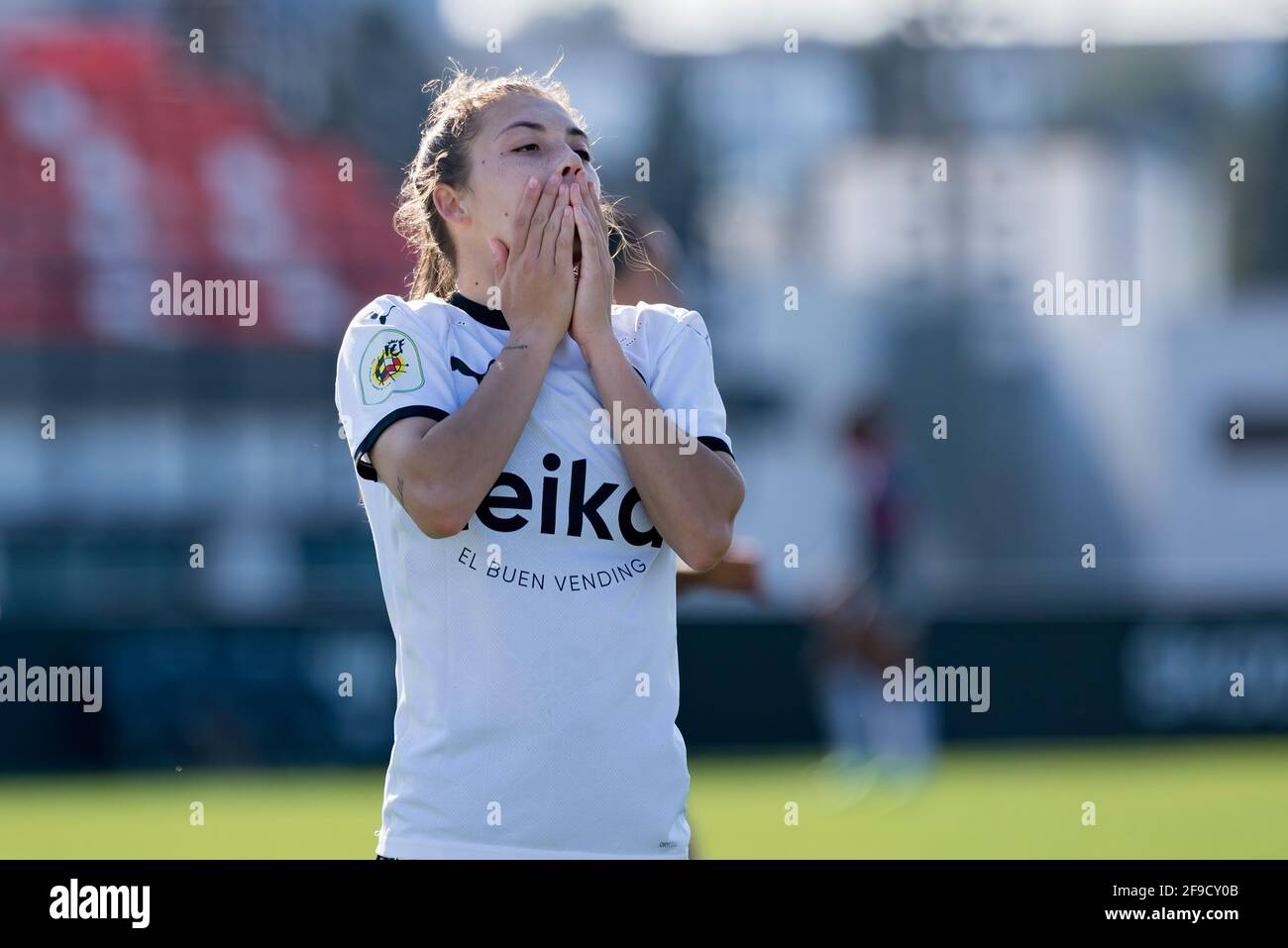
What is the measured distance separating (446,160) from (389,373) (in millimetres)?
451

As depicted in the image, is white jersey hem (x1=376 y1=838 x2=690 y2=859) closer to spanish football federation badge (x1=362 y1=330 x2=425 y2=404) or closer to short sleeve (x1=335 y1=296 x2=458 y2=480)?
short sleeve (x1=335 y1=296 x2=458 y2=480)

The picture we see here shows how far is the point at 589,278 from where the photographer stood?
3.06m

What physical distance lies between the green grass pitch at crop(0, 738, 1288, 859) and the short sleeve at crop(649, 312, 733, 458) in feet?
16.4

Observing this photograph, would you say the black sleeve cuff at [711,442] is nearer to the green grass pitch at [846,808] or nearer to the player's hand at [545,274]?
the player's hand at [545,274]

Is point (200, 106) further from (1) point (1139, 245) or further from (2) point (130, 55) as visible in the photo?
(1) point (1139, 245)

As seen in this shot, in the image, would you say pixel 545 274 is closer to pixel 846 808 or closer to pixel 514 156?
pixel 514 156

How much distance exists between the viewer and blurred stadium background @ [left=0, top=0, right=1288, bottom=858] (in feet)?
43.3

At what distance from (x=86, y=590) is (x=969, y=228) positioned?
15.4 m

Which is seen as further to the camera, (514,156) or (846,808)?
(846,808)

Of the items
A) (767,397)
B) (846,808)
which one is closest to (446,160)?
(846,808)

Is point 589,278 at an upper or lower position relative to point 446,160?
lower

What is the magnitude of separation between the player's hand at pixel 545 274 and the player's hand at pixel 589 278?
0.06ft
